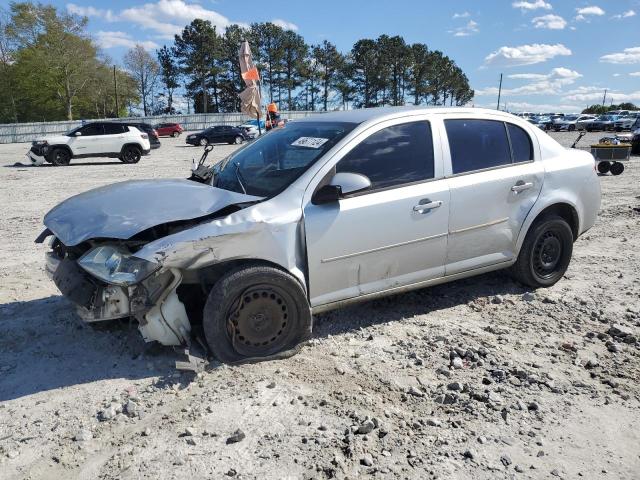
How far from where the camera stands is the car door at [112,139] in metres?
19.5

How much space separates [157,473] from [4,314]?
8.81 ft

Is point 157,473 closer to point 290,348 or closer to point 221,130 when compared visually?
point 290,348

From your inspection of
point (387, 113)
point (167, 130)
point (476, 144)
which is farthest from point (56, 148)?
point (167, 130)

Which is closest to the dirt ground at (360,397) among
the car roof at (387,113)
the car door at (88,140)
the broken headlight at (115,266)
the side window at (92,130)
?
the broken headlight at (115,266)

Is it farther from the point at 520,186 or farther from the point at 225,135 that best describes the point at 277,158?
the point at 225,135

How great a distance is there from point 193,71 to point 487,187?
7207cm

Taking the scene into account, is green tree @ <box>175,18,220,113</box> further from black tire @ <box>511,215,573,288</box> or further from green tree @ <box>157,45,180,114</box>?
black tire @ <box>511,215,573,288</box>

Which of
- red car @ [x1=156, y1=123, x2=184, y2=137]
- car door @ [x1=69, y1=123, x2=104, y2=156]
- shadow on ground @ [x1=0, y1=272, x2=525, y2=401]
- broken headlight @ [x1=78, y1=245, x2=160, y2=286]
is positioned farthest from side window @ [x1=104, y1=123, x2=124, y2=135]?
red car @ [x1=156, y1=123, x2=184, y2=137]

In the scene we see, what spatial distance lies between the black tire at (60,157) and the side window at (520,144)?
1814 cm

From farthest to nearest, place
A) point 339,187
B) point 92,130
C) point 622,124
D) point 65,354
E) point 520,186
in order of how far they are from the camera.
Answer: point 622,124, point 92,130, point 520,186, point 65,354, point 339,187

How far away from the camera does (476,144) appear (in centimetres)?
436

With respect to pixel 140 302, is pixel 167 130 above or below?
above

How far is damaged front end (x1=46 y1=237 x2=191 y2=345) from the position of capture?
3168mm

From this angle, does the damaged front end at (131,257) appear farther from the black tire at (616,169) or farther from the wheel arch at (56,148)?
the wheel arch at (56,148)
